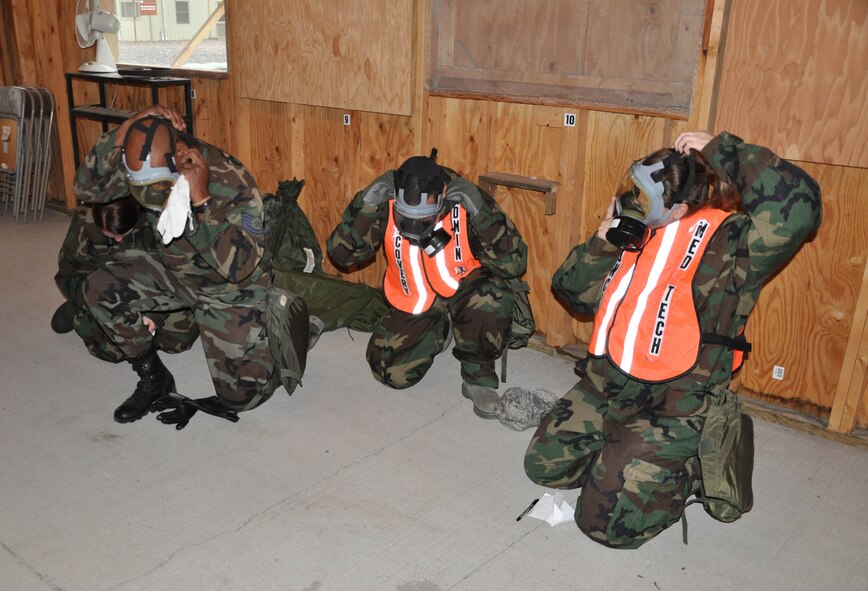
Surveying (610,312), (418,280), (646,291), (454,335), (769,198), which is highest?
(769,198)

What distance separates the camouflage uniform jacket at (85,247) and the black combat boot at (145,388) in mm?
500

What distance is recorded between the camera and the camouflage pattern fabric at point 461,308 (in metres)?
3.15

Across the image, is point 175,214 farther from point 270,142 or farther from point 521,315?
point 270,142

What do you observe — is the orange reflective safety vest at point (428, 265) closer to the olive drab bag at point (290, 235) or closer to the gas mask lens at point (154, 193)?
the gas mask lens at point (154, 193)

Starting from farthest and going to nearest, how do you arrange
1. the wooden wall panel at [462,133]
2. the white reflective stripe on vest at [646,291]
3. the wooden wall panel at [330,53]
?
the wooden wall panel at [330,53] < the wooden wall panel at [462,133] < the white reflective stripe on vest at [646,291]

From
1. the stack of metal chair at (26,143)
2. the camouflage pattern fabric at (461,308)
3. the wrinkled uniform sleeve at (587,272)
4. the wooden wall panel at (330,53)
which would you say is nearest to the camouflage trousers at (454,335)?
the camouflage pattern fabric at (461,308)

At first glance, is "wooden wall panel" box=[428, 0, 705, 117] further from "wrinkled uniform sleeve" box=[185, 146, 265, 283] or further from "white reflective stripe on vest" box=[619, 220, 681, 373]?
"wrinkled uniform sleeve" box=[185, 146, 265, 283]

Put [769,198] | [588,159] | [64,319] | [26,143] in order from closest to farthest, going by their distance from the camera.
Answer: [769,198], [588,159], [64,319], [26,143]

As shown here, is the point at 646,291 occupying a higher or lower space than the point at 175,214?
lower

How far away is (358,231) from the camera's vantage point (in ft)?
10.6

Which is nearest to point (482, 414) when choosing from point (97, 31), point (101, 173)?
point (101, 173)

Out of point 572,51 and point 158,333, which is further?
point 158,333

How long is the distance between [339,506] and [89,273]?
5.67 feet

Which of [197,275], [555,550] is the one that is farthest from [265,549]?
[197,275]
